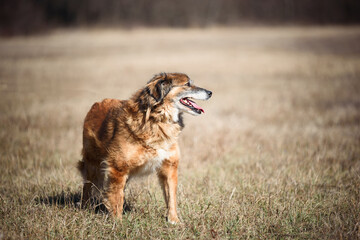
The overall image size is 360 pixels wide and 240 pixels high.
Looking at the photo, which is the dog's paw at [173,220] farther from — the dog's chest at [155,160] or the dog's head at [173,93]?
the dog's head at [173,93]

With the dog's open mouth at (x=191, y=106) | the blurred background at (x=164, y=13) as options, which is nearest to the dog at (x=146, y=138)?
the dog's open mouth at (x=191, y=106)

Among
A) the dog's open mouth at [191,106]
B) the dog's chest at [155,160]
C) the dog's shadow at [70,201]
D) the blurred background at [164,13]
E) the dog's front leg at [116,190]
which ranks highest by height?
the blurred background at [164,13]

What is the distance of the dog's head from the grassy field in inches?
47.2

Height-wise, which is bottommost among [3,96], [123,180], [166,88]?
[3,96]

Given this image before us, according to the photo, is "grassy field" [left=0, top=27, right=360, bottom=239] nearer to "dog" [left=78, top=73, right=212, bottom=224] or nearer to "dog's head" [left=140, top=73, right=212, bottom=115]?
"dog" [left=78, top=73, right=212, bottom=224]

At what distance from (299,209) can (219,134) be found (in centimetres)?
393

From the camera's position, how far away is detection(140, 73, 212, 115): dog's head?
12.7 feet

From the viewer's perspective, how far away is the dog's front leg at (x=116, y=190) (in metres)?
3.73

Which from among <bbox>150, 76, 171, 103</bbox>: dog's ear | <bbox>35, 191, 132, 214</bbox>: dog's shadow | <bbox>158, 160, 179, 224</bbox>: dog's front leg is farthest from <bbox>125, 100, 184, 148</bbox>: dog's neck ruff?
<bbox>35, 191, 132, 214</bbox>: dog's shadow

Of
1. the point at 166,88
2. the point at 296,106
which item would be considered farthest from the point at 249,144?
the point at 296,106

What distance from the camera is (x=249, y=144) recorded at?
709 cm

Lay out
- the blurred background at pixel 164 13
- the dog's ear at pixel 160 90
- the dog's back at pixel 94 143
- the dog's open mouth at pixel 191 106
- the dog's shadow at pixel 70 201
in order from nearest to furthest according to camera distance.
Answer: the dog's ear at pixel 160 90 < the dog's open mouth at pixel 191 106 < the dog's back at pixel 94 143 < the dog's shadow at pixel 70 201 < the blurred background at pixel 164 13

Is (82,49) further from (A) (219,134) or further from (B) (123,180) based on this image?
(B) (123,180)

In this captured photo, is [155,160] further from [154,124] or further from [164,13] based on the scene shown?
[164,13]
